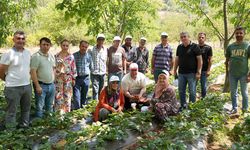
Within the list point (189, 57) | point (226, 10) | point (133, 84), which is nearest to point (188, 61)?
point (189, 57)

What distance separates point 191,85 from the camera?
283 inches

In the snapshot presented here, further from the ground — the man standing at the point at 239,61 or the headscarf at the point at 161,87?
the man standing at the point at 239,61

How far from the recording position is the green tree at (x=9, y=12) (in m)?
10.1

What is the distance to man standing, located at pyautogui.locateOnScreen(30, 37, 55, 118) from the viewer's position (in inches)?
242

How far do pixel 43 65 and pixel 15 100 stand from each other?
3.03 feet

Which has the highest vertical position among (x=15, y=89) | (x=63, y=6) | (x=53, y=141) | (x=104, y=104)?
(x=63, y=6)

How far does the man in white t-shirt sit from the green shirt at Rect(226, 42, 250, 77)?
1.99 metres

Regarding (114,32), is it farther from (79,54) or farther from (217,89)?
(79,54)

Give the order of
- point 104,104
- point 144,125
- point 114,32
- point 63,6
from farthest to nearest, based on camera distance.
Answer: point 114,32 < point 104,104 < point 144,125 < point 63,6

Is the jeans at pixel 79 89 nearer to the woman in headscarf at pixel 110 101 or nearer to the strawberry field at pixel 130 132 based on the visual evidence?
the strawberry field at pixel 130 132

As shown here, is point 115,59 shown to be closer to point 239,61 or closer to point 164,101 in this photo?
point 164,101

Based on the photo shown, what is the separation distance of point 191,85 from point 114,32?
858 centimetres

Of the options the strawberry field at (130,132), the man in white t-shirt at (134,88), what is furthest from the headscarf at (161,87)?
the man in white t-shirt at (134,88)

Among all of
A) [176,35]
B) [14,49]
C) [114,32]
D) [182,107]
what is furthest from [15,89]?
[176,35]
